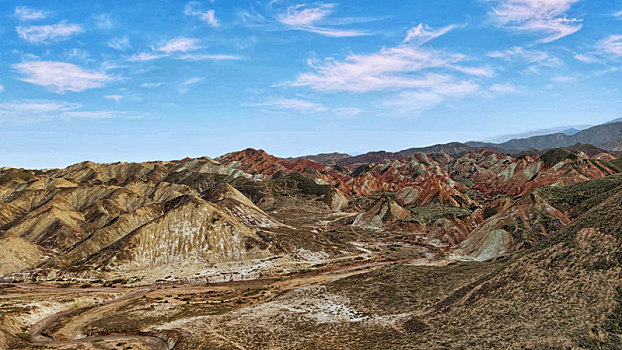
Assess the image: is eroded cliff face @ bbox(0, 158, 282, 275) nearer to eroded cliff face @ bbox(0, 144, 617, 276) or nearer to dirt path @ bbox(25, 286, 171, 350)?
eroded cliff face @ bbox(0, 144, 617, 276)

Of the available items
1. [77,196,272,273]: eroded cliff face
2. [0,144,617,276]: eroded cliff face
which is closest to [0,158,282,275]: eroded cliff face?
[77,196,272,273]: eroded cliff face

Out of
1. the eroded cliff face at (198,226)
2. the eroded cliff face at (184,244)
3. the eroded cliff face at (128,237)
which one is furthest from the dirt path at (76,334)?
the eroded cliff face at (128,237)

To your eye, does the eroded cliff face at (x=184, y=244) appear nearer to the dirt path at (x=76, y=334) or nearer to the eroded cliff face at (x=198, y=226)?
the eroded cliff face at (x=198, y=226)

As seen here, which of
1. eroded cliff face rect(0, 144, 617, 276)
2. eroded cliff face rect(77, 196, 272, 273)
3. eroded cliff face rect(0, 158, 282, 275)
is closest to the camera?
eroded cliff face rect(0, 144, 617, 276)

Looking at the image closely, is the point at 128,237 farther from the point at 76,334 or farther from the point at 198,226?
the point at 76,334

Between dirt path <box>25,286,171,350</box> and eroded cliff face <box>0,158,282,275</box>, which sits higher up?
eroded cliff face <box>0,158,282,275</box>

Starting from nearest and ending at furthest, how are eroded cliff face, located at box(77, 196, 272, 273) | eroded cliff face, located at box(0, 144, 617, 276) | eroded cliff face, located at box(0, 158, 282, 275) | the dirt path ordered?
1. the dirt path
2. eroded cliff face, located at box(0, 144, 617, 276)
3. eroded cliff face, located at box(0, 158, 282, 275)
4. eroded cliff face, located at box(77, 196, 272, 273)

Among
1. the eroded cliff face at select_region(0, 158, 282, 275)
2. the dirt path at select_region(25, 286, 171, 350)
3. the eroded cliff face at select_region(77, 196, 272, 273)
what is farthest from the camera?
the eroded cliff face at select_region(77, 196, 272, 273)

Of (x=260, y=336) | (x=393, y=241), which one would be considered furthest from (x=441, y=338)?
(x=393, y=241)

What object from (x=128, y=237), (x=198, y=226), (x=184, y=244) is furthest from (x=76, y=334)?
(x=198, y=226)

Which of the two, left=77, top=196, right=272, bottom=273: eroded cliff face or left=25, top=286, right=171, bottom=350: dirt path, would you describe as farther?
left=77, top=196, right=272, bottom=273: eroded cliff face

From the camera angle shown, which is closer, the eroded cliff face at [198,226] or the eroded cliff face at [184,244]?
the eroded cliff face at [198,226]

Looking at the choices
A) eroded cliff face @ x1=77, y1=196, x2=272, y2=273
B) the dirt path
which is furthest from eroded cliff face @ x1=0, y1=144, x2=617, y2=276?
the dirt path
